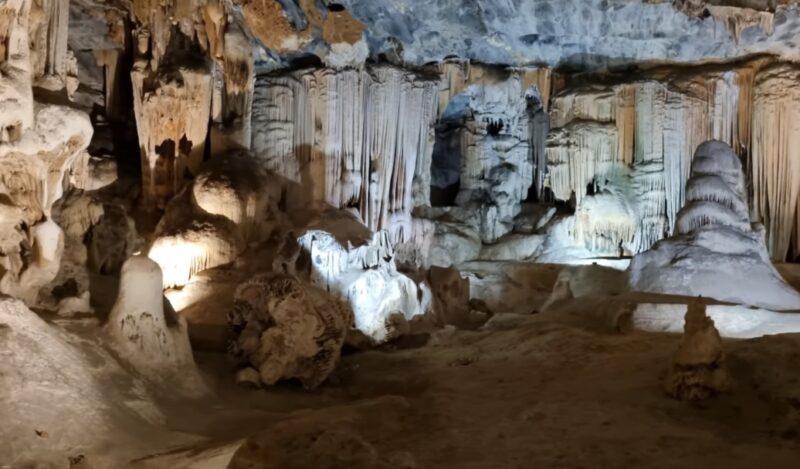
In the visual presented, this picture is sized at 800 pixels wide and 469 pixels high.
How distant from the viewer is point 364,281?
38.9 feet

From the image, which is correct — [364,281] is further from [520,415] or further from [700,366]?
[700,366]

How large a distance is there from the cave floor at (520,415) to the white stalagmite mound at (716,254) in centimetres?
237

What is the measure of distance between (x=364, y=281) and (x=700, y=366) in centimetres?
606

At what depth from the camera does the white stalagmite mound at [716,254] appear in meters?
10.9

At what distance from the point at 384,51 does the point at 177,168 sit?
4856 mm

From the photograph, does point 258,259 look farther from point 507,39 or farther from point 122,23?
point 507,39

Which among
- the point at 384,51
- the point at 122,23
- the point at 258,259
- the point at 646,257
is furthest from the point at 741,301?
the point at 122,23

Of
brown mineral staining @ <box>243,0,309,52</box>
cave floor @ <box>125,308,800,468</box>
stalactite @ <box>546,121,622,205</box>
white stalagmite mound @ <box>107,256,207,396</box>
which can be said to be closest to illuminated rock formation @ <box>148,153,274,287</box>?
brown mineral staining @ <box>243,0,309,52</box>

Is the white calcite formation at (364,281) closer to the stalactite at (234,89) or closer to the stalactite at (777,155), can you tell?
the stalactite at (234,89)

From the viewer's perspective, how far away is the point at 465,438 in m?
6.23

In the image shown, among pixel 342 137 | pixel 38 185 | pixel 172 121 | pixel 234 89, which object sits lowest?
pixel 38 185

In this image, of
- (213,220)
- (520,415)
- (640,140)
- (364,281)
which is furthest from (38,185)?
(640,140)

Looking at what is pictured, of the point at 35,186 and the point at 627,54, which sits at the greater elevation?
the point at 627,54

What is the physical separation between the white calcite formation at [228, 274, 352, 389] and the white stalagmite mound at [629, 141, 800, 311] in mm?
5004
